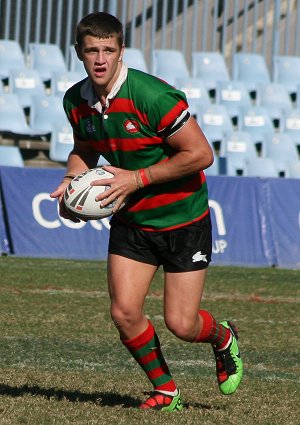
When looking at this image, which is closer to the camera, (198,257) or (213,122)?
(198,257)

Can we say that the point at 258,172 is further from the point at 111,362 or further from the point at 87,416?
the point at 87,416

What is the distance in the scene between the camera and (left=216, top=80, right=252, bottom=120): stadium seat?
779 inches

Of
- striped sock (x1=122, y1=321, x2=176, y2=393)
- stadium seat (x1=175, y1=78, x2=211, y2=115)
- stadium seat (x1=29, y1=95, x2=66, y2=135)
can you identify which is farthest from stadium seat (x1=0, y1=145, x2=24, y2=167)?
striped sock (x1=122, y1=321, x2=176, y2=393)

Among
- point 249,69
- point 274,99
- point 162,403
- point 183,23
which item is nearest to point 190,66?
point 183,23

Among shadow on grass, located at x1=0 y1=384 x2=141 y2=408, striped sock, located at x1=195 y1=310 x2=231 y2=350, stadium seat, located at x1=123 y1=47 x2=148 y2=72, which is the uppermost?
striped sock, located at x1=195 y1=310 x2=231 y2=350

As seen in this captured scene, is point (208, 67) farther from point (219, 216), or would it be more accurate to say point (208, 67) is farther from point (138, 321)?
point (138, 321)

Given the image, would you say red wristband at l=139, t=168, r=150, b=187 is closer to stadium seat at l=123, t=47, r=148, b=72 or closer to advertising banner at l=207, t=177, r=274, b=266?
advertising banner at l=207, t=177, r=274, b=266

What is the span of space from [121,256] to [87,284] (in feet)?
20.3

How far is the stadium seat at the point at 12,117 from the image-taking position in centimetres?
1723

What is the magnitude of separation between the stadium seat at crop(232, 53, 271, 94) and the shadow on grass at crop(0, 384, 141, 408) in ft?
49.6

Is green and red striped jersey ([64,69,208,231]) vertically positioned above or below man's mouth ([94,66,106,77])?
below

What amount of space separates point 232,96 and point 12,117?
4.64 m

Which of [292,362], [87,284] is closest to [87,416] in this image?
[292,362]

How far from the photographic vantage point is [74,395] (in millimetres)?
6172
